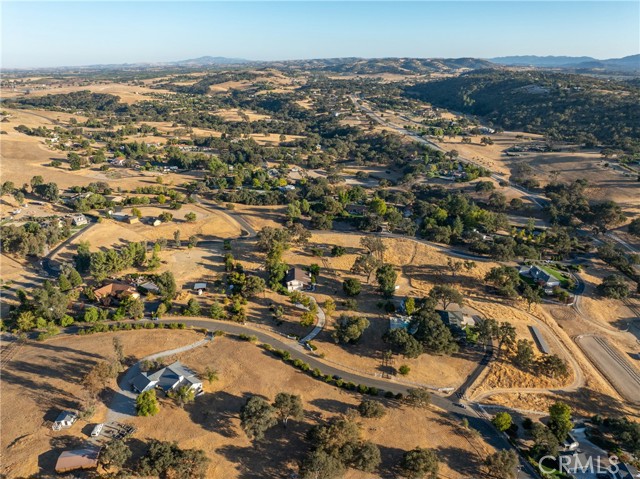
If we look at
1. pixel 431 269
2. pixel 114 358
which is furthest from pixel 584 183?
pixel 114 358

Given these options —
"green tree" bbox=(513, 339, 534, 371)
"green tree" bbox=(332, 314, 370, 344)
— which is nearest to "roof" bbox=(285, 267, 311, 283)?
"green tree" bbox=(332, 314, 370, 344)

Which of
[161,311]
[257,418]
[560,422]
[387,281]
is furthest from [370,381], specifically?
[161,311]

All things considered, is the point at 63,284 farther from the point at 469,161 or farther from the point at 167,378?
the point at 469,161

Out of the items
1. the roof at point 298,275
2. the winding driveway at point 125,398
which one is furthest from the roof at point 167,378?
the roof at point 298,275

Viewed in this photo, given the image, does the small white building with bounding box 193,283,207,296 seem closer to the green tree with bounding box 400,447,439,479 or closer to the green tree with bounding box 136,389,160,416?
the green tree with bounding box 136,389,160,416

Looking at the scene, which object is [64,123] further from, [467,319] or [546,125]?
[546,125]
